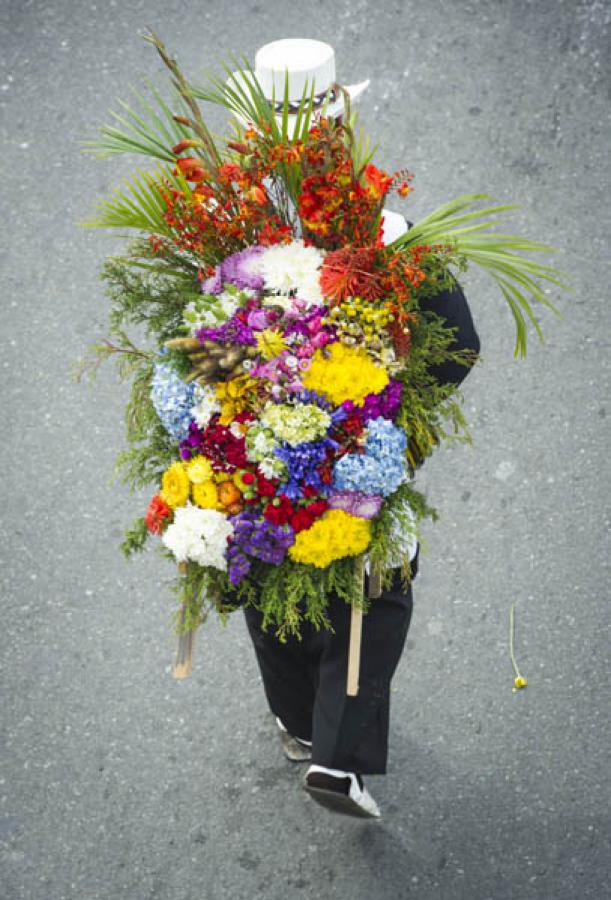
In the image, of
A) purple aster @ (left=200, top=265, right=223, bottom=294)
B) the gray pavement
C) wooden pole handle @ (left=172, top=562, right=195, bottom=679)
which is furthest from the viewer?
the gray pavement

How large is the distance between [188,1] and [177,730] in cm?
279

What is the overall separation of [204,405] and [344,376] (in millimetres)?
262

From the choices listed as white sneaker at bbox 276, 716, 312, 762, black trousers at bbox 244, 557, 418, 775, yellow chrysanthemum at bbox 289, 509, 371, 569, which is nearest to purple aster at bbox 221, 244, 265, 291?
yellow chrysanthemum at bbox 289, 509, 371, 569

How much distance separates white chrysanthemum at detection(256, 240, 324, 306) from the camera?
164 centimetres

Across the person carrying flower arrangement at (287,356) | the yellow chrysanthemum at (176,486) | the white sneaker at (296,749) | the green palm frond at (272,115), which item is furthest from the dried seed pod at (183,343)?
the white sneaker at (296,749)

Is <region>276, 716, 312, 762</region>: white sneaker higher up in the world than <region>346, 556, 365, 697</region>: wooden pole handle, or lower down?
lower down

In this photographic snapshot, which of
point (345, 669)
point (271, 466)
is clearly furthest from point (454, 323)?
point (345, 669)

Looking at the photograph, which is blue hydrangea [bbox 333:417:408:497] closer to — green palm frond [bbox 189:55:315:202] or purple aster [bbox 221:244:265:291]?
purple aster [bbox 221:244:265:291]

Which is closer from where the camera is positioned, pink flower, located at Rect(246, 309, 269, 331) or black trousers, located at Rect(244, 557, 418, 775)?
pink flower, located at Rect(246, 309, 269, 331)

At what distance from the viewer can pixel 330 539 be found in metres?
1.64

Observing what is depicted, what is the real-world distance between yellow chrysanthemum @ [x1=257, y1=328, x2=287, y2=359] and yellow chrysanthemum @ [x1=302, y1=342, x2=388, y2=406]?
0.06m

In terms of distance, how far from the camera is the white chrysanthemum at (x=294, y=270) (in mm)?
1645

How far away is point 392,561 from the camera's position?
1798mm

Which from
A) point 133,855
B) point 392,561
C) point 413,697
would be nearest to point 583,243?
point 413,697
